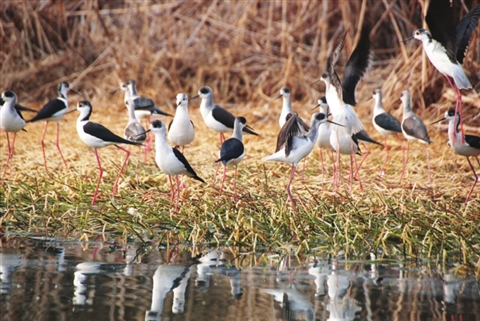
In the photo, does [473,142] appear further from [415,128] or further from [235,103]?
[235,103]

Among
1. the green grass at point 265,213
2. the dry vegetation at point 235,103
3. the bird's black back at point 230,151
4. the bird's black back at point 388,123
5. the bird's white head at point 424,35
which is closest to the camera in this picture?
the green grass at point 265,213

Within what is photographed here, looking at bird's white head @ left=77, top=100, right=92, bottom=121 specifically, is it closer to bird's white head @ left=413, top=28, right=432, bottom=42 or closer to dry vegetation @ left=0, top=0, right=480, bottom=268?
dry vegetation @ left=0, top=0, right=480, bottom=268

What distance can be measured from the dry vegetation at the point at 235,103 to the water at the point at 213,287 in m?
0.37

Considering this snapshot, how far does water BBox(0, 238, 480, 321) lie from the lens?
392cm

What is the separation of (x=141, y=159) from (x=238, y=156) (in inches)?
85.1

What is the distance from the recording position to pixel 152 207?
5895 mm

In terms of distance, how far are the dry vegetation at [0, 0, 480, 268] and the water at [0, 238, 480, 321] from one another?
1.21ft

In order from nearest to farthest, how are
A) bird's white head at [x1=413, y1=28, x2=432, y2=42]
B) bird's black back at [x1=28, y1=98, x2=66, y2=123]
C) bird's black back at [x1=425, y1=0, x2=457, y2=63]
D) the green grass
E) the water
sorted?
the water < the green grass < bird's black back at [x1=425, y1=0, x2=457, y2=63] < bird's white head at [x1=413, y1=28, x2=432, y2=42] < bird's black back at [x1=28, y1=98, x2=66, y2=123]

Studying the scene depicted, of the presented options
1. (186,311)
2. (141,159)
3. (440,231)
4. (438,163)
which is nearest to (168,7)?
(141,159)

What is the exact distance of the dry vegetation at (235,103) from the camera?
546 cm

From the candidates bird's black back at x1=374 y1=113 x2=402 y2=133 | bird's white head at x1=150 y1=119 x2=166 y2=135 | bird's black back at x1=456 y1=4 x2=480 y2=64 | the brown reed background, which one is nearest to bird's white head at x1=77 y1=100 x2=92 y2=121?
bird's white head at x1=150 y1=119 x2=166 y2=135

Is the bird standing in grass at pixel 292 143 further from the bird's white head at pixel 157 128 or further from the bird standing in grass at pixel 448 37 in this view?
the bird standing in grass at pixel 448 37

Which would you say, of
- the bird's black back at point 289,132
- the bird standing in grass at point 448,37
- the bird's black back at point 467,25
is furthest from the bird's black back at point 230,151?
the bird's black back at point 467,25

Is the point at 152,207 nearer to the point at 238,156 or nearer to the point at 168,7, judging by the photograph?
the point at 238,156
